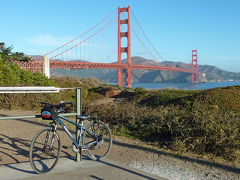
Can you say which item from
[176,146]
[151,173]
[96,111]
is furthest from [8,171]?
[96,111]

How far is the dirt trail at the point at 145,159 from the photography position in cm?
363

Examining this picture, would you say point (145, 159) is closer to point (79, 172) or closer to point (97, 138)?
point (97, 138)

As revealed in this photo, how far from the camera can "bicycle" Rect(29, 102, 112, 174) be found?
3.58 metres

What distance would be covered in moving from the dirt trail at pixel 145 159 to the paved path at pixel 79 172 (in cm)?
23

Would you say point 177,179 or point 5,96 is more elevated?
point 5,96

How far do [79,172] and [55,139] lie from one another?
0.53 metres

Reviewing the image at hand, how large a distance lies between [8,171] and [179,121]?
323 cm

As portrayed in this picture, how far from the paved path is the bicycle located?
11cm

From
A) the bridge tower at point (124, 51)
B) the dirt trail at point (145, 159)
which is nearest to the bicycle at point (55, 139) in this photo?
the dirt trail at point (145, 159)

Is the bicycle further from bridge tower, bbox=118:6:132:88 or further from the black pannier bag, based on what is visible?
bridge tower, bbox=118:6:132:88

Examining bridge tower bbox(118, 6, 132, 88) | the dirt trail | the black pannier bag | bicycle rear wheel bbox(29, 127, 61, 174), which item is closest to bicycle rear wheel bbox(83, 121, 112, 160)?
the dirt trail

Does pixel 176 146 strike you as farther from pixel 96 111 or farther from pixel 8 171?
pixel 96 111

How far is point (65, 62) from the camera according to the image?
25984 millimetres

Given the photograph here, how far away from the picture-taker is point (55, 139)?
3.65 m
